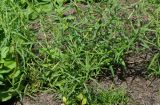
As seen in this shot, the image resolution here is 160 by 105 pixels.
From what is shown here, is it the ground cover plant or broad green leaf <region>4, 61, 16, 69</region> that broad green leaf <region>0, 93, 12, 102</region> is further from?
broad green leaf <region>4, 61, 16, 69</region>

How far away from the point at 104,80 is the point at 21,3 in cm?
114

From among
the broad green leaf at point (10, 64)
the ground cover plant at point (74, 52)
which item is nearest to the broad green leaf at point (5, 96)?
the ground cover plant at point (74, 52)

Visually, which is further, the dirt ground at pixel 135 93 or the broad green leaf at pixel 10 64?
the dirt ground at pixel 135 93

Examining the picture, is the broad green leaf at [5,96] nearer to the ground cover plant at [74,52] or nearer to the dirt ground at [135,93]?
the ground cover plant at [74,52]

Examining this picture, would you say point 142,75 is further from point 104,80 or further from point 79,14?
point 79,14

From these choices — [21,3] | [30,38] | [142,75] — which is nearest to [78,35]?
[30,38]

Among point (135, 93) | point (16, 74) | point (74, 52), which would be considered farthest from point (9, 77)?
point (135, 93)

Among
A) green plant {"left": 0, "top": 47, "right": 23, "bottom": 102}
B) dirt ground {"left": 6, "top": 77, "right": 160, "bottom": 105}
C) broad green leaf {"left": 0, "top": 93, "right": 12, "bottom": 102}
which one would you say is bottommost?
dirt ground {"left": 6, "top": 77, "right": 160, "bottom": 105}

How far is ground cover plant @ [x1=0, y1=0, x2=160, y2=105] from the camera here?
3385 mm

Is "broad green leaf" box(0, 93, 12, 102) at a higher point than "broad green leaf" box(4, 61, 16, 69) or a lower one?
lower

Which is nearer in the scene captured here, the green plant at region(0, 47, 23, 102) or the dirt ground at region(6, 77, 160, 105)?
the green plant at region(0, 47, 23, 102)

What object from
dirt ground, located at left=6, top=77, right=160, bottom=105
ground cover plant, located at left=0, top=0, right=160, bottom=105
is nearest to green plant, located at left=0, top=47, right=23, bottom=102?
ground cover plant, located at left=0, top=0, right=160, bottom=105

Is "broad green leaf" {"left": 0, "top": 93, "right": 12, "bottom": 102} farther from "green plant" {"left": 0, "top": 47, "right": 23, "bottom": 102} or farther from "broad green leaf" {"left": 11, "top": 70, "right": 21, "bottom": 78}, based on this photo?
"broad green leaf" {"left": 11, "top": 70, "right": 21, "bottom": 78}

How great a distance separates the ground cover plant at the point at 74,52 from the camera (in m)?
3.38
